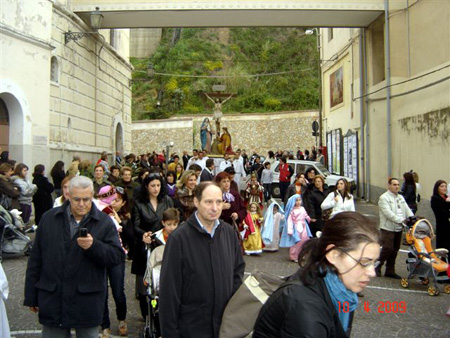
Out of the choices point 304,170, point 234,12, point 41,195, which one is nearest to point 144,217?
point 41,195

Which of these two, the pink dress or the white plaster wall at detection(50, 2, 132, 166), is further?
the white plaster wall at detection(50, 2, 132, 166)

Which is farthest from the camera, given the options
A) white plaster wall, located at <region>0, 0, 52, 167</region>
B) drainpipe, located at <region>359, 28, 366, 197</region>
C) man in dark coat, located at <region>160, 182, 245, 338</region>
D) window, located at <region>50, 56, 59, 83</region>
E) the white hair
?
drainpipe, located at <region>359, 28, 366, 197</region>

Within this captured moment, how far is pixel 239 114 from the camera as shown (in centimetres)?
4788

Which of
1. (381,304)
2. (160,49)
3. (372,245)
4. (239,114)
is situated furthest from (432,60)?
(160,49)

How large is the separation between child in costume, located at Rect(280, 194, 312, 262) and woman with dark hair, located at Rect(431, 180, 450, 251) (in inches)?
108

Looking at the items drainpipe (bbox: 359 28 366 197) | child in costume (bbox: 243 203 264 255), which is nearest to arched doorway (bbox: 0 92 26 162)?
child in costume (bbox: 243 203 264 255)

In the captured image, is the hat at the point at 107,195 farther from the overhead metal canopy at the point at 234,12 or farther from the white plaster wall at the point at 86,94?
the overhead metal canopy at the point at 234,12

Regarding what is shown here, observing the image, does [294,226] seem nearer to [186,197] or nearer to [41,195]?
[186,197]

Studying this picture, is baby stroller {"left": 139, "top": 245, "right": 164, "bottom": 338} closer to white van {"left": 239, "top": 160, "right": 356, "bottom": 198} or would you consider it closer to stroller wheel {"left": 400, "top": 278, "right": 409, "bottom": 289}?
stroller wheel {"left": 400, "top": 278, "right": 409, "bottom": 289}

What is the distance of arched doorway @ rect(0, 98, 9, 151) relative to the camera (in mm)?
15133

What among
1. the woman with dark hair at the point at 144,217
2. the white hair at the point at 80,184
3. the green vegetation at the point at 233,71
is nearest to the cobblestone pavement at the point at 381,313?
the woman with dark hair at the point at 144,217

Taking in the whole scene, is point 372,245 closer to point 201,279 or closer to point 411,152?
point 201,279

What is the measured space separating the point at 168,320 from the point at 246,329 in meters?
0.66

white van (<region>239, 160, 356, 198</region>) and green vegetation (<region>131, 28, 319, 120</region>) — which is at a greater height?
green vegetation (<region>131, 28, 319, 120</region>)
